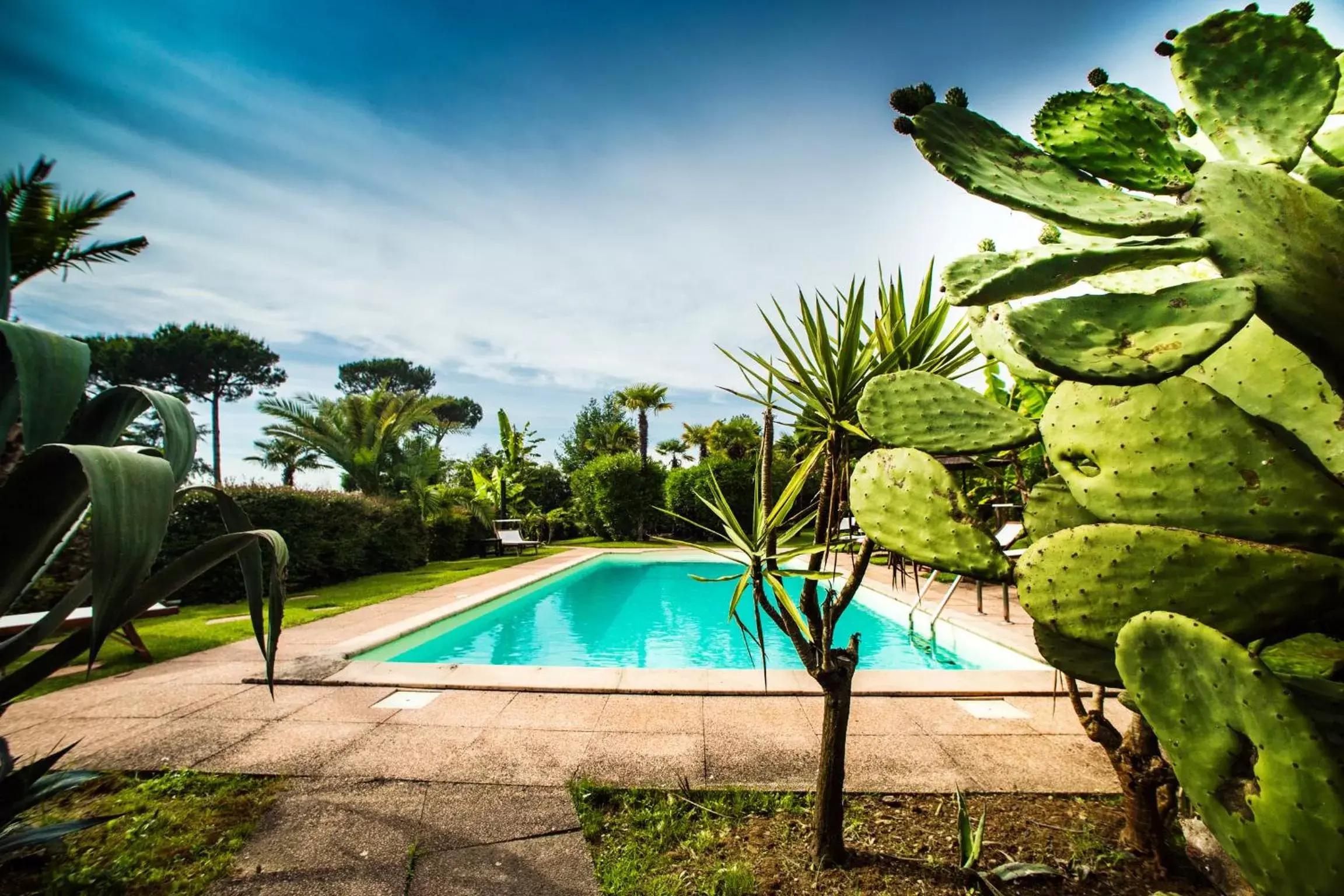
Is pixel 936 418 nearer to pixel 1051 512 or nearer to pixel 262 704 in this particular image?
pixel 1051 512

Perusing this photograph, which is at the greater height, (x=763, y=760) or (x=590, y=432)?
(x=590, y=432)

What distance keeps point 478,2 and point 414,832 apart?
5.57 m

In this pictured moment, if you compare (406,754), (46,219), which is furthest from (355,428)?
(406,754)

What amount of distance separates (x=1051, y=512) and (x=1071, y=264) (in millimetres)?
797

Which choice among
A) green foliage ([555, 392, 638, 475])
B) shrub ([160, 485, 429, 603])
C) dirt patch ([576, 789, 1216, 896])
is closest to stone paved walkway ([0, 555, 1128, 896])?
dirt patch ([576, 789, 1216, 896])

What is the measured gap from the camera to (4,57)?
9.91 ft

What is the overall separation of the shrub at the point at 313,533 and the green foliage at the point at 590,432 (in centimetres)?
1545

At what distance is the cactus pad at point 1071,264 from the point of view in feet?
3.47

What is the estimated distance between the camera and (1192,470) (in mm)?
1112

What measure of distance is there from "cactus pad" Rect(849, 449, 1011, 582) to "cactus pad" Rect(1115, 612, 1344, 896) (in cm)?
49

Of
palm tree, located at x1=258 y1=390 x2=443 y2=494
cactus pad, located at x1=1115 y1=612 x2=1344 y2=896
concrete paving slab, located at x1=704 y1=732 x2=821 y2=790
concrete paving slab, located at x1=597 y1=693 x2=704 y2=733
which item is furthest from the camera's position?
palm tree, located at x1=258 y1=390 x2=443 y2=494

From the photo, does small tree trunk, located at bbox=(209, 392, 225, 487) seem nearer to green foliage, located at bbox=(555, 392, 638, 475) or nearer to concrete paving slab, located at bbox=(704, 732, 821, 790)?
green foliage, located at bbox=(555, 392, 638, 475)

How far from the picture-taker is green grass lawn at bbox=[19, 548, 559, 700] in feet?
16.5

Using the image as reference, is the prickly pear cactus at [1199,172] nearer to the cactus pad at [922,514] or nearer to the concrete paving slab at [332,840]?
the cactus pad at [922,514]
